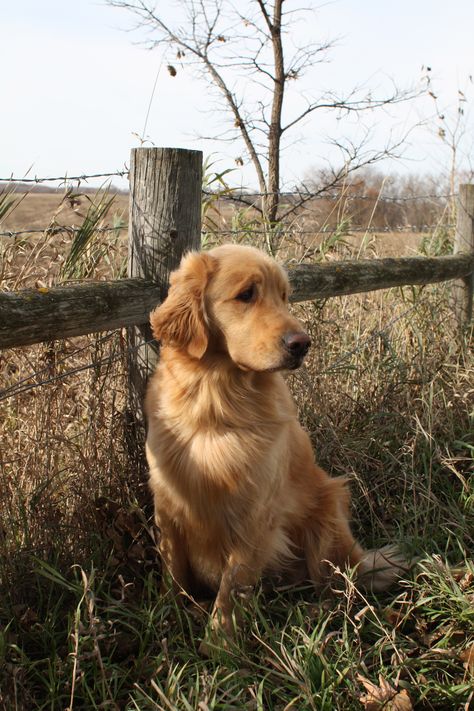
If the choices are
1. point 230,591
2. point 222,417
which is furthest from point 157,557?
point 222,417

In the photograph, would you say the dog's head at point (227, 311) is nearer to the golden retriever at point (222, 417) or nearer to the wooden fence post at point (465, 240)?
the golden retriever at point (222, 417)

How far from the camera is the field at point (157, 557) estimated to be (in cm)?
223

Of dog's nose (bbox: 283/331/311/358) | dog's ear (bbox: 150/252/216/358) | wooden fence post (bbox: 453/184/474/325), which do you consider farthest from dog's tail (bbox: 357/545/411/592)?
wooden fence post (bbox: 453/184/474/325)

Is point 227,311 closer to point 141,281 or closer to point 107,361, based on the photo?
point 141,281

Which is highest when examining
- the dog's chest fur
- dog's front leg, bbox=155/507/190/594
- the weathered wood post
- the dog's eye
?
the weathered wood post

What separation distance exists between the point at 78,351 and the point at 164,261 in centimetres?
54

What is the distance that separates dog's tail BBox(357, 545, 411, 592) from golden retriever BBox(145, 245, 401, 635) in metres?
0.42

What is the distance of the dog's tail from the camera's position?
9.42 feet

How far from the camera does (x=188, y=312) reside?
2582 mm

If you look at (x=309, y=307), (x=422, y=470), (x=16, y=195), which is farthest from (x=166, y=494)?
(x=309, y=307)

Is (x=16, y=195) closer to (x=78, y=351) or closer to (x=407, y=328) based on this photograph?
(x=78, y=351)

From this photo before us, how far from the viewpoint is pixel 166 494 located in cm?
269

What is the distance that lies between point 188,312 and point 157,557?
3.61 feet

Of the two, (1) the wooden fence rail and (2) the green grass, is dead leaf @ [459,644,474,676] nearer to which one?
(2) the green grass
